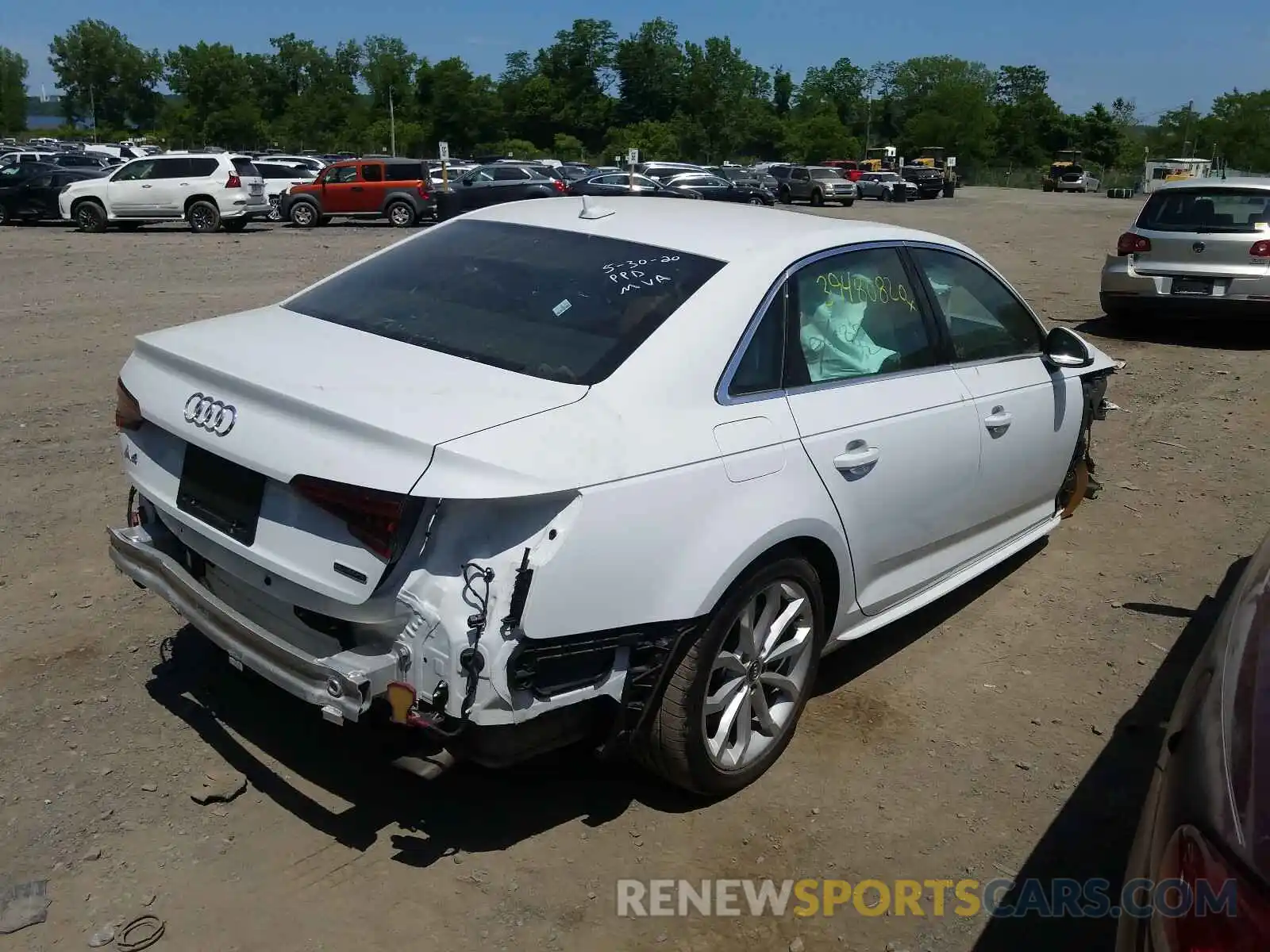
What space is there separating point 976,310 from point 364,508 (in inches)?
116

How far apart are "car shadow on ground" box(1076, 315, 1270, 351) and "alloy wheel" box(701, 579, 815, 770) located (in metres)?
9.41

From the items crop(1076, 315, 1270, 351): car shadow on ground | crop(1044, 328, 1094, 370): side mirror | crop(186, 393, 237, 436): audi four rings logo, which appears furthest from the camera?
crop(1076, 315, 1270, 351): car shadow on ground

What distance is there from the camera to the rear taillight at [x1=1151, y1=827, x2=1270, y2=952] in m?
1.59

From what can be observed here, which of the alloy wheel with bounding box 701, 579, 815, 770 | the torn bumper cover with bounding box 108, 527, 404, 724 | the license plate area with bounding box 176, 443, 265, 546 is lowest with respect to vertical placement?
the alloy wheel with bounding box 701, 579, 815, 770

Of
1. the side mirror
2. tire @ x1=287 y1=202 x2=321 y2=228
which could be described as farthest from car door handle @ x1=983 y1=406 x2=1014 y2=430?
tire @ x1=287 y1=202 x2=321 y2=228

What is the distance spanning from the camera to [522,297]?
361 cm

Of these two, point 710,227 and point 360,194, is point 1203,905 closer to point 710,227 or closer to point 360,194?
point 710,227

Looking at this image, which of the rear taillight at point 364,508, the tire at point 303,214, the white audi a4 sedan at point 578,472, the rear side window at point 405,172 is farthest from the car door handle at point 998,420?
the tire at point 303,214

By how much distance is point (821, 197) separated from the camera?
4450cm

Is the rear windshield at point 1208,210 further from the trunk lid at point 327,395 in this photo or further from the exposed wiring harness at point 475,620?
the exposed wiring harness at point 475,620

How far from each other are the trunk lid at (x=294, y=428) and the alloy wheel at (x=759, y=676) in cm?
92

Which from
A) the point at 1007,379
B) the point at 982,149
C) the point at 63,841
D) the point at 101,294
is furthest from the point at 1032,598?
the point at 982,149

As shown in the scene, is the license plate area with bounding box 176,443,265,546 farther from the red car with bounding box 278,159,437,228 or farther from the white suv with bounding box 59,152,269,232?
the red car with bounding box 278,159,437,228

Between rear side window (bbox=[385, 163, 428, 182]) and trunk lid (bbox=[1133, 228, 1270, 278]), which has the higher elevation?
rear side window (bbox=[385, 163, 428, 182])
